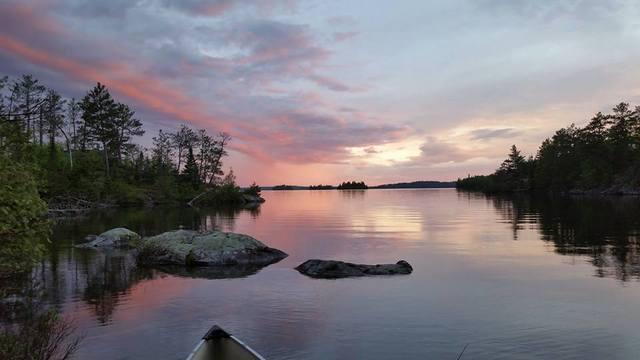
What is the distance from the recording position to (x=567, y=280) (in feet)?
78.9

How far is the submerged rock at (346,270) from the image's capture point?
1012 inches

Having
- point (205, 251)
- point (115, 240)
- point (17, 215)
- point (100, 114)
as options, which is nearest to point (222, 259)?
point (205, 251)

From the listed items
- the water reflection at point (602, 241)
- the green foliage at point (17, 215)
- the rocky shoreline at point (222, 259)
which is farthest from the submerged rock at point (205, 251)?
the water reflection at point (602, 241)

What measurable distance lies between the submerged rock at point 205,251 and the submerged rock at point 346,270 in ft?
15.4

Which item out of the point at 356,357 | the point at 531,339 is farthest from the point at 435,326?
the point at 356,357

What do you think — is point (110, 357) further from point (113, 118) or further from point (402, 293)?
point (113, 118)

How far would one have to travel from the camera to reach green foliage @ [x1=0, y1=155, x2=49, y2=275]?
9.85 m

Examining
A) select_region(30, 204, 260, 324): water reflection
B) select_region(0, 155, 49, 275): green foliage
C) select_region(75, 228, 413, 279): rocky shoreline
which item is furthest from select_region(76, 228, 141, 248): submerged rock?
select_region(0, 155, 49, 275): green foliage

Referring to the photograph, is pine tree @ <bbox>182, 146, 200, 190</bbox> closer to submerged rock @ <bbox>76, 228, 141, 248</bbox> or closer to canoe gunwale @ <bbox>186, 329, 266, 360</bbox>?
submerged rock @ <bbox>76, 228, 141, 248</bbox>

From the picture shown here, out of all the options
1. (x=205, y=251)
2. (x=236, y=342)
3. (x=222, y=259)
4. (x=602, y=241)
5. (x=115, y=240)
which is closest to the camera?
(x=236, y=342)

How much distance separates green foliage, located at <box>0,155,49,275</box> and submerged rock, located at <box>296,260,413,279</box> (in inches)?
653

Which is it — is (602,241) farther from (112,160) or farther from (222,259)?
(112,160)

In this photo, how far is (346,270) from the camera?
1023 inches

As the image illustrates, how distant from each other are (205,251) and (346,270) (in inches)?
365
